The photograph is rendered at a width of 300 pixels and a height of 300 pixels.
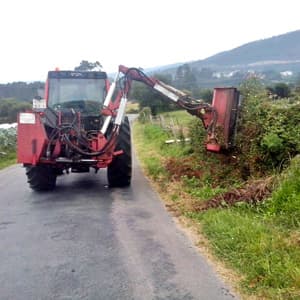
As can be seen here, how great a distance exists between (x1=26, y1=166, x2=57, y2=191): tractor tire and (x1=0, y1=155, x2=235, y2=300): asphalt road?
708 millimetres

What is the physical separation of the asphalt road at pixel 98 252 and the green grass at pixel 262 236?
336 mm

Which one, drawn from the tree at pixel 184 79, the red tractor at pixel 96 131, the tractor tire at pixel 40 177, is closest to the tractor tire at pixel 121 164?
the red tractor at pixel 96 131

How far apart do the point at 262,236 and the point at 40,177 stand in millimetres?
6196

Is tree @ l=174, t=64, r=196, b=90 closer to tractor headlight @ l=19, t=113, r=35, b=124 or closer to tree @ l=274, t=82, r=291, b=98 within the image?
tree @ l=274, t=82, r=291, b=98

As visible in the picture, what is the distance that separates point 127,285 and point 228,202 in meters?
3.28

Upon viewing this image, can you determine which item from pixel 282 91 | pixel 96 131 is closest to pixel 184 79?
pixel 282 91

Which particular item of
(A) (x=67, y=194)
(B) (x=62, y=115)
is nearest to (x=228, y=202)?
(A) (x=67, y=194)

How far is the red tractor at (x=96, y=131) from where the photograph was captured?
33.7 feet

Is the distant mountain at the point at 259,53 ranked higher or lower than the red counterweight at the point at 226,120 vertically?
higher

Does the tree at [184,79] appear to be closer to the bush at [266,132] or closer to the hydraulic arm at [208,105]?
the hydraulic arm at [208,105]

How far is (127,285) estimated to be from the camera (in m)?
5.26

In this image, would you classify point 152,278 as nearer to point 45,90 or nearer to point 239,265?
point 239,265

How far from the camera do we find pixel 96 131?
11289mm

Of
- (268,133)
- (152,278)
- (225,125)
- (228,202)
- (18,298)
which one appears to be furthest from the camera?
(225,125)
